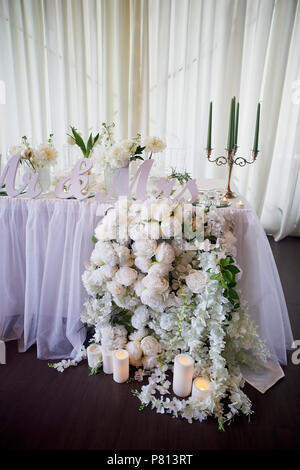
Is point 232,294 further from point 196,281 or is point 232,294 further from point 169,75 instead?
point 169,75

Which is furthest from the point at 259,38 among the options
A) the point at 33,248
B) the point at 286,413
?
the point at 286,413

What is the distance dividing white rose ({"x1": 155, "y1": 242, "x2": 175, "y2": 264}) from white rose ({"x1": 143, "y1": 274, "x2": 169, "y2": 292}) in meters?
0.08

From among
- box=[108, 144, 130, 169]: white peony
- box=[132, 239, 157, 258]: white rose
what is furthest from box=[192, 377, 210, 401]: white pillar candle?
box=[108, 144, 130, 169]: white peony

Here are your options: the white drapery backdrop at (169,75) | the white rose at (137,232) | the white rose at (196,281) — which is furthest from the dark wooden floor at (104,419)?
the white drapery backdrop at (169,75)

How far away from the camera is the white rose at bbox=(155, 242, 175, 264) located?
1.26 m

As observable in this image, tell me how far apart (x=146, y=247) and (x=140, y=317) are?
38cm

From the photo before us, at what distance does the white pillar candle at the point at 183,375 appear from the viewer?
4.14ft

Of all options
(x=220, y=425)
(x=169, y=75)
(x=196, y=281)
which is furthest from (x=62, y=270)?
(x=169, y=75)

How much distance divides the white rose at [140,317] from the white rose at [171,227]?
418mm

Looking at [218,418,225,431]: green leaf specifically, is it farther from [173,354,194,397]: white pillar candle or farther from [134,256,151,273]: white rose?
[134,256,151,273]: white rose

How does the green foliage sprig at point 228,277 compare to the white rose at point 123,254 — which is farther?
the white rose at point 123,254

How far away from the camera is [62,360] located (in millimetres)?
1502

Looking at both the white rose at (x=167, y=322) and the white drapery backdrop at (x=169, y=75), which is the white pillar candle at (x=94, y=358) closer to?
the white rose at (x=167, y=322)
